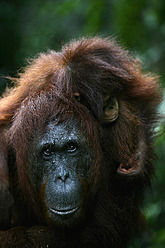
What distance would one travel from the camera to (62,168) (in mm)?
2777

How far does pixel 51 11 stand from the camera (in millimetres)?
5617

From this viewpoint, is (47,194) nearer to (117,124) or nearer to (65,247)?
(65,247)

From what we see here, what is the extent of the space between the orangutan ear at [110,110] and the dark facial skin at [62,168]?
324 mm

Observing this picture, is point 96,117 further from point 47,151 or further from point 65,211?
point 65,211

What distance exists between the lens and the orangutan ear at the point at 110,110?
3.13 metres

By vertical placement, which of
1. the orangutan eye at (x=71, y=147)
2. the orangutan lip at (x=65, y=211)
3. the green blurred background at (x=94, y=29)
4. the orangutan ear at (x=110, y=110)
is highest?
the green blurred background at (x=94, y=29)

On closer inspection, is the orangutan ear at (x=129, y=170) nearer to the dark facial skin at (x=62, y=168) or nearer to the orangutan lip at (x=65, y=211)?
the dark facial skin at (x=62, y=168)

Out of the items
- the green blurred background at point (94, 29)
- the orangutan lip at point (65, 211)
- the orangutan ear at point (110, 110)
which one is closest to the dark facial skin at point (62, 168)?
the orangutan lip at point (65, 211)

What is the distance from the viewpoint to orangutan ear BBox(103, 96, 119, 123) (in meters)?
3.13

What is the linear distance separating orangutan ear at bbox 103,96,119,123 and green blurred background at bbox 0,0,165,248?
3.93ft

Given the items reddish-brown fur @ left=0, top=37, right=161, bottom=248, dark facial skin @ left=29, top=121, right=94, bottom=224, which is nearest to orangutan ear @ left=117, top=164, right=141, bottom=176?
reddish-brown fur @ left=0, top=37, right=161, bottom=248

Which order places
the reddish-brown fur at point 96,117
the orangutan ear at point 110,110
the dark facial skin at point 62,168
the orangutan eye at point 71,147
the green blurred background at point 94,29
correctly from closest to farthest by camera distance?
the dark facial skin at point 62,168 < the orangutan eye at point 71,147 < the reddish-brown fur at point 96,117 < the orangutan ear at point 110,110 < the green blurred background at point 94,29

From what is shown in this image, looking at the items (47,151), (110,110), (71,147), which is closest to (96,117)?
(110,110)

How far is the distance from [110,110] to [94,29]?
222 centimetres
